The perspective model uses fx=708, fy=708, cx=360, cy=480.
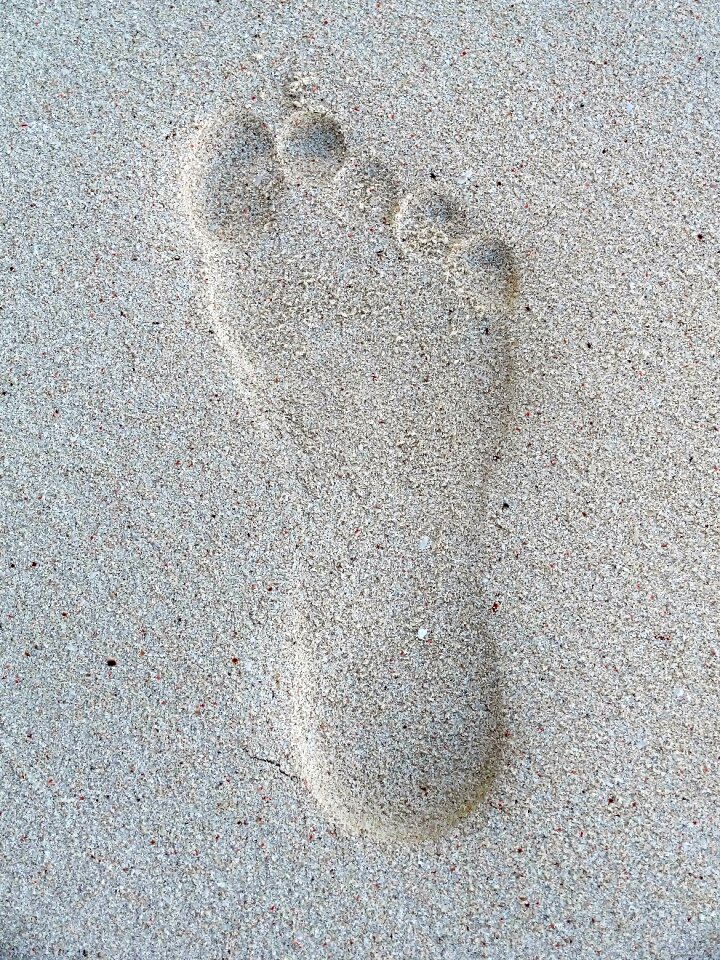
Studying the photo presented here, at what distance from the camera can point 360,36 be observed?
114 cm

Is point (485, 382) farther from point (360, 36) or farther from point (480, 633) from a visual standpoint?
point (360, 36)

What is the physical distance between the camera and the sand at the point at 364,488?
3.51 feet

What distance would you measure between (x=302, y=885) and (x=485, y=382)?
0.82 meters

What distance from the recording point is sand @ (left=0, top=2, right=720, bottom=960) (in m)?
1.07

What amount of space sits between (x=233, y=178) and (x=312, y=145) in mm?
135

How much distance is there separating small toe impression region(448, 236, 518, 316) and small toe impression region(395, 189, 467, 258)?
0.9 inches

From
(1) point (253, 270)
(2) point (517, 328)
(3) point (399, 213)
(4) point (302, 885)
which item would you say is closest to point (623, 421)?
(2) point (517, 328)

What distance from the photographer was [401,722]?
3.47 ft

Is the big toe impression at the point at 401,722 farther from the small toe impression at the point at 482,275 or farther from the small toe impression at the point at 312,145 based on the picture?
the small toe impression at the point at 312,145

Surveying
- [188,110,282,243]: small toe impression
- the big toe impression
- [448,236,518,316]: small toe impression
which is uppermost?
[448,236,518,316]: small toe impression

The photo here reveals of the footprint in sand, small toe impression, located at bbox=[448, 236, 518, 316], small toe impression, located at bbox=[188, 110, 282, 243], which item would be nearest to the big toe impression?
the footprint in sand

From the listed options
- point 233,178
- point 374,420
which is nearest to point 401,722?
point 374,420

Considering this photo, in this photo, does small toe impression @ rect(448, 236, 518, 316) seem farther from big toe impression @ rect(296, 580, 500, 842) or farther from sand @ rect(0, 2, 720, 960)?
big toe impression @ rect(296, 580, 500, 842)

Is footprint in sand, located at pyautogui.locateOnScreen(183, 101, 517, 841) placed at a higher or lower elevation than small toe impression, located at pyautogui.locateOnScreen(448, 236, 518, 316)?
lower
